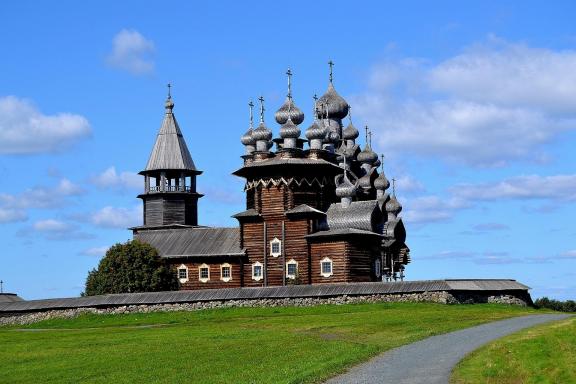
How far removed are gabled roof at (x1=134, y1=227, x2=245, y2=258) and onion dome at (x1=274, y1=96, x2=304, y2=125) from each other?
30.1ft

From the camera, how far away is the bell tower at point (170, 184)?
79.8 metres

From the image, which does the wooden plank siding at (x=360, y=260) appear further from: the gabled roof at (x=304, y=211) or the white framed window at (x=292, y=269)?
the white framed window at (x=292, y=269)

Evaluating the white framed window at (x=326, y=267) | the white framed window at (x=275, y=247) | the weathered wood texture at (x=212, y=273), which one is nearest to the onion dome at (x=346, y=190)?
the white framed window at (x=326, y=267)

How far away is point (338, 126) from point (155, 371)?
174 ft

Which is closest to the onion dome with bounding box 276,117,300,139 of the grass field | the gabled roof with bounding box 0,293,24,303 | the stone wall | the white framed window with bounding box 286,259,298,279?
the white framed window with bounding box 286,259,298,279

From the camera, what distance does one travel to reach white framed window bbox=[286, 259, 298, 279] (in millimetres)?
66750

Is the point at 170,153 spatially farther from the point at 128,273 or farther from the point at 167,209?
the point at 128,273

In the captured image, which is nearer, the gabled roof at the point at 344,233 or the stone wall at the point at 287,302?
the stone wall at the point at 287,302

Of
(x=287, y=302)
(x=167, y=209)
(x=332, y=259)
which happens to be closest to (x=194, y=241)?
(x=167, y=209)

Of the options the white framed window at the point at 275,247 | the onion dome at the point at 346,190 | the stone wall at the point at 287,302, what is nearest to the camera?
the stone wall at the point at 287,302

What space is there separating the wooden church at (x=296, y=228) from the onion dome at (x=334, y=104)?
121 cm

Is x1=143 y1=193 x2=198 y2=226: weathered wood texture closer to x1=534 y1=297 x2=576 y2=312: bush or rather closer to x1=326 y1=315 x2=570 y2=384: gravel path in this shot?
x1=534 y1=297 x2=576 y2=312: bush

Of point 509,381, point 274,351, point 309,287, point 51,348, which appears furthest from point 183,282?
point 509,381

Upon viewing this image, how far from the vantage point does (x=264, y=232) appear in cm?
6794
